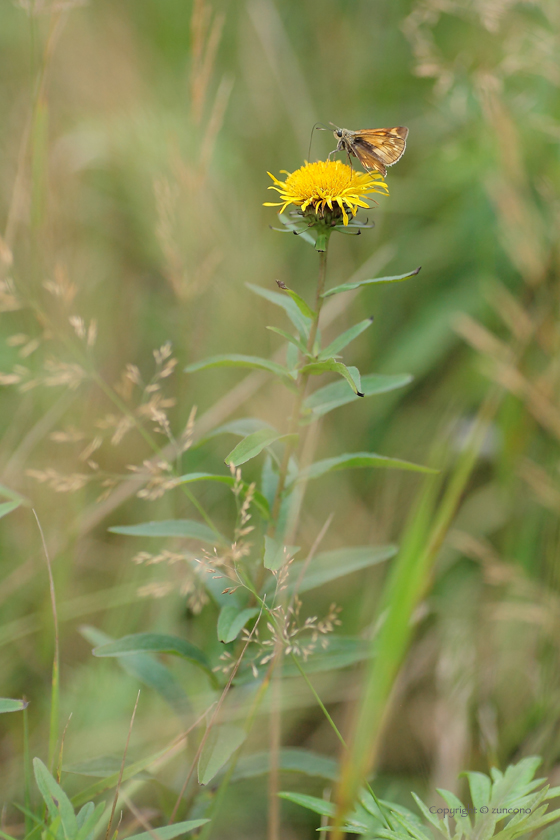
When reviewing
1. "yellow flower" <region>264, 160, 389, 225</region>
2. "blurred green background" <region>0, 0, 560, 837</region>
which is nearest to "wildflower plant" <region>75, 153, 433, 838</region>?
"yellow flower" <region>264, 160, 389, 225</region>

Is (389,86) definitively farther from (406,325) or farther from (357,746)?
(357,746)

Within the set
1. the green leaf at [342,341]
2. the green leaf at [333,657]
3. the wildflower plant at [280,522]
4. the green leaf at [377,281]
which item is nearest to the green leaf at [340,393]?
the wildflower plant at [280,522]

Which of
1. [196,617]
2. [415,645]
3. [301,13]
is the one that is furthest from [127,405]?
[301,13]

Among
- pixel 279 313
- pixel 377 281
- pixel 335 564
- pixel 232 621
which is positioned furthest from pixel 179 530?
pixel 279 313

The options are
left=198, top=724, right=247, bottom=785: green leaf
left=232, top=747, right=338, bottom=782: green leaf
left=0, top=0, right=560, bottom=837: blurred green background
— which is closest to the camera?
left=198, top=724, right=247, bottom=785: green leaf

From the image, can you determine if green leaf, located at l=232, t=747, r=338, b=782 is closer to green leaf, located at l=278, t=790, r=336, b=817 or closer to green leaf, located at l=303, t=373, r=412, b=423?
green leaf, located at l=278, t=790, r=336, b=817

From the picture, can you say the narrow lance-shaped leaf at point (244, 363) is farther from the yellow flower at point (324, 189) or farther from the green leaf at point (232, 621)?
the green leaf at point (232, 621)
